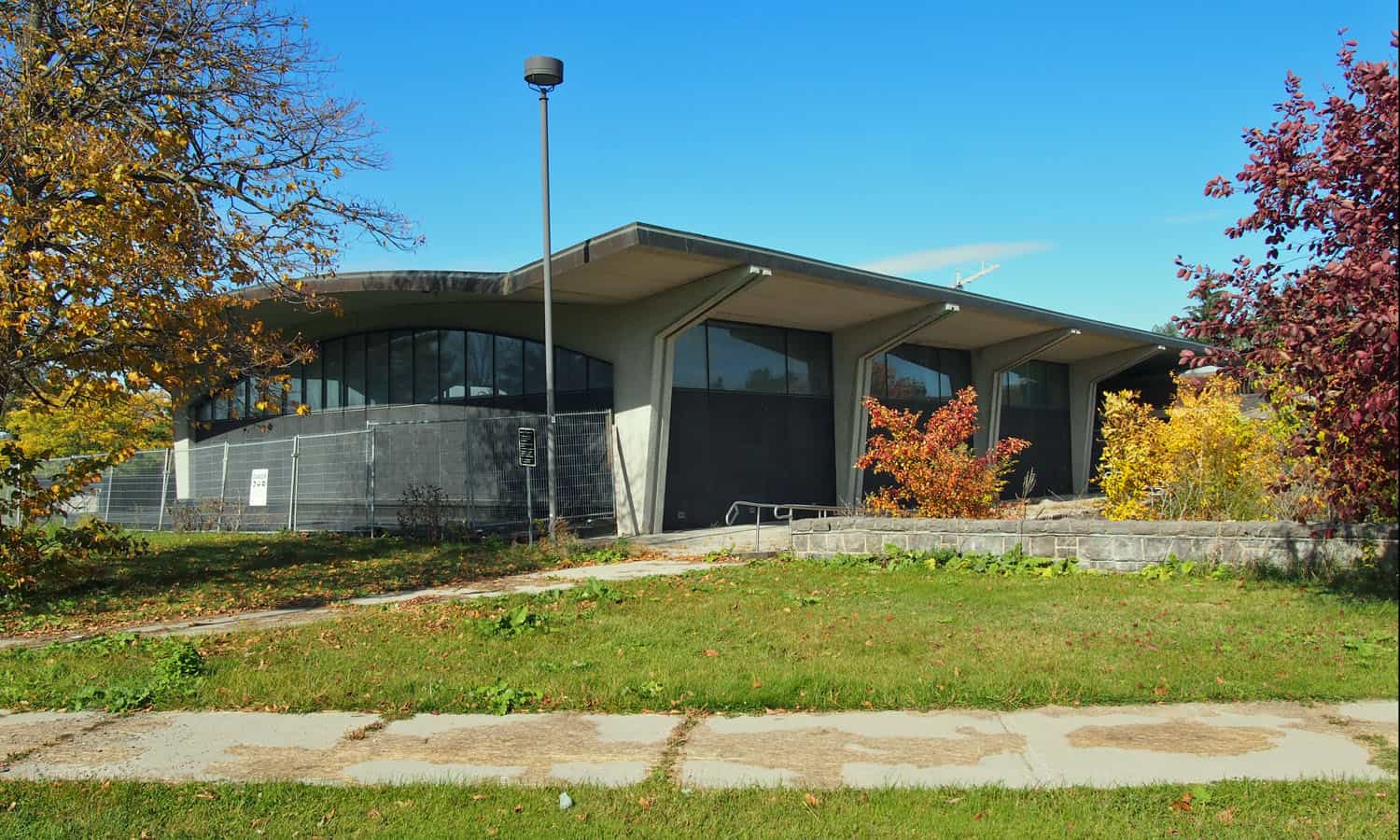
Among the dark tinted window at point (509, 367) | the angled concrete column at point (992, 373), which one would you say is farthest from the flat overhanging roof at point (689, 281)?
the angled concrete column at point (992, 373)

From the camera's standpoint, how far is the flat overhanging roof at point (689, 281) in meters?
16.8

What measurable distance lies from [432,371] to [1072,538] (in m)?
16.2

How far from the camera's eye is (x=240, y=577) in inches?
563

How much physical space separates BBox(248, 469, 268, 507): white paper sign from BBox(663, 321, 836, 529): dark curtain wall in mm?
10006

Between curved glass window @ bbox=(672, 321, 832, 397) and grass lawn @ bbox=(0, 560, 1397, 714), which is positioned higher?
curved glass window @ bbox=(672, 321, 832, 397)

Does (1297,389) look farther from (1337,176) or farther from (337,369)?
(337,369)

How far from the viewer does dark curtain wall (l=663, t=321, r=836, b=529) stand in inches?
834

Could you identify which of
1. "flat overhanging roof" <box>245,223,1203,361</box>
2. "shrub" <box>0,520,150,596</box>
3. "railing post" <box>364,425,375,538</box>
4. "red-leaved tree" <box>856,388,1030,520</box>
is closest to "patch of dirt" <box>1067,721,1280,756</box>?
"red-leaved tree" <box>856,388,1030,520</box>

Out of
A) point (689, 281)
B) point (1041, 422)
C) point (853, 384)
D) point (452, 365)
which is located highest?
point (689, 281)

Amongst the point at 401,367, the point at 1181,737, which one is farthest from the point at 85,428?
the point at 1181,737

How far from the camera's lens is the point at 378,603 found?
36.9ft

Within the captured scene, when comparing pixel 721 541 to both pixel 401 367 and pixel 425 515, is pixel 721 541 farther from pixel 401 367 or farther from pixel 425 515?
pixel 401 367

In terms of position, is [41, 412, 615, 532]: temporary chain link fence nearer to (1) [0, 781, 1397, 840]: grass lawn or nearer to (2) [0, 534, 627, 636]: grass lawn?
(2) [0, 534, 627, 636]: grass lawn

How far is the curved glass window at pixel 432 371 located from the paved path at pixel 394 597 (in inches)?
296
